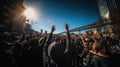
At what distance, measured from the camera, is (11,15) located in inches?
809

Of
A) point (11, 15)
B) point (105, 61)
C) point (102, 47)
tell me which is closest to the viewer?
point (105, 61)

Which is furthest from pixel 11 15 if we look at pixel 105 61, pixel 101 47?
pixel 105 61

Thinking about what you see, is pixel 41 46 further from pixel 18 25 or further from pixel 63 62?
pixel 18 25

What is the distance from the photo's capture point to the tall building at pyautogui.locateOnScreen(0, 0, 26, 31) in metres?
18.4

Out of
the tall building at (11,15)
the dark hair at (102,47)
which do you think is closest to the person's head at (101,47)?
the dark hair at (102,47)

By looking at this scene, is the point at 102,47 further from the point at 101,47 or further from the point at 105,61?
the point at 105,61

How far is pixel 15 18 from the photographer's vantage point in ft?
71.2

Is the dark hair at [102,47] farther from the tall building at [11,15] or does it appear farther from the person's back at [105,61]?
the tall building at [11,15]

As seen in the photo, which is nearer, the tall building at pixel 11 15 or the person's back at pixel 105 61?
the person's back at pixel 105 61

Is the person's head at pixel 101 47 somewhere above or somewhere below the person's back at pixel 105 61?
above

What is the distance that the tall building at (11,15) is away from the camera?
723 inches

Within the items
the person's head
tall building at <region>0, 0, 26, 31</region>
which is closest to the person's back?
the person's head

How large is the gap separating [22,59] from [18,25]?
71.7 feet

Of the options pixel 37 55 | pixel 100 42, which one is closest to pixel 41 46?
pixel 37 55
